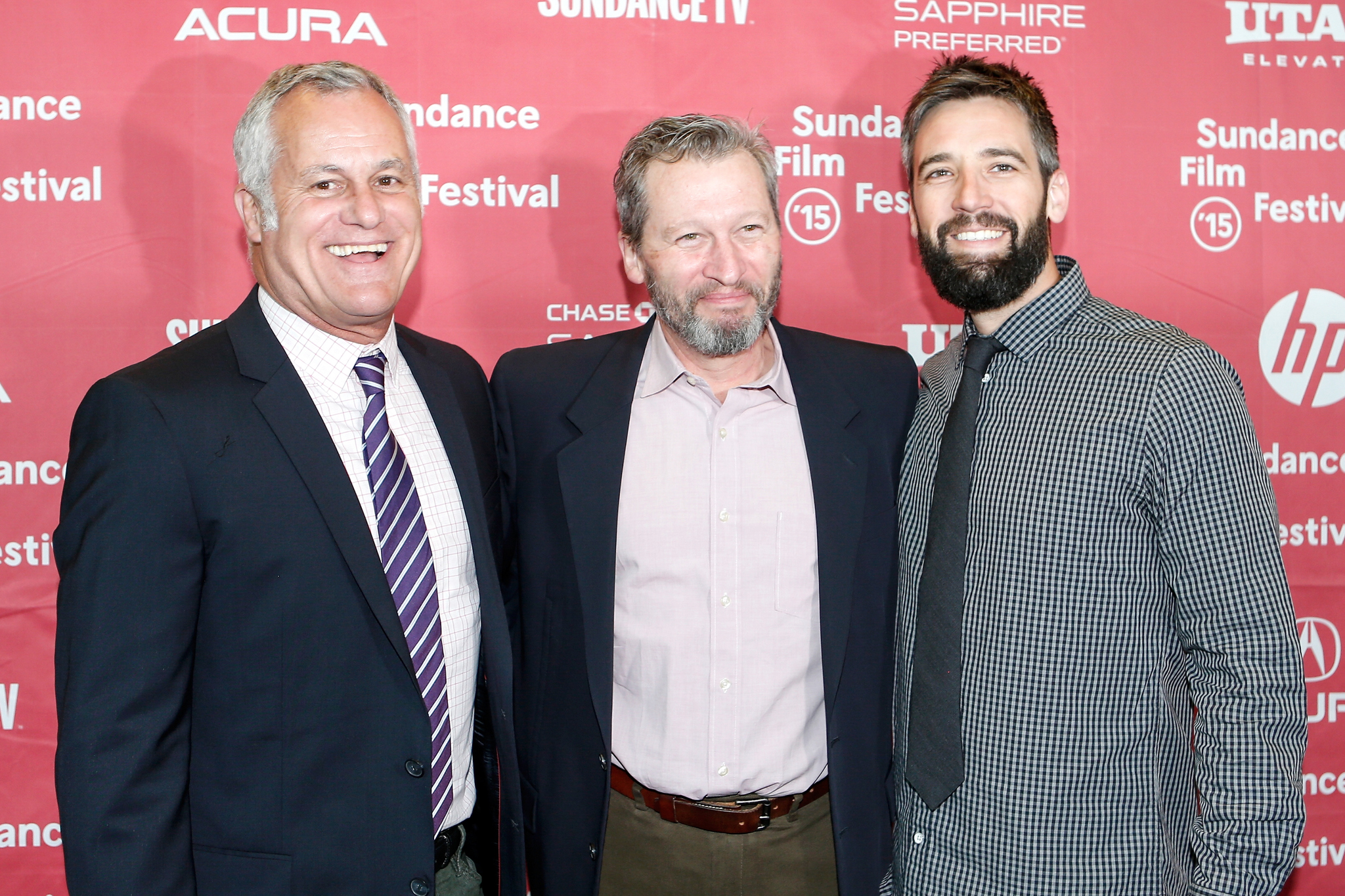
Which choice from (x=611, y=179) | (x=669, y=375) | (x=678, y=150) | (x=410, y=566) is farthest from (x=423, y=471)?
(x=611, y=179)

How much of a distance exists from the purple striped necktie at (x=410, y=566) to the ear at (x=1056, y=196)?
1459 mm

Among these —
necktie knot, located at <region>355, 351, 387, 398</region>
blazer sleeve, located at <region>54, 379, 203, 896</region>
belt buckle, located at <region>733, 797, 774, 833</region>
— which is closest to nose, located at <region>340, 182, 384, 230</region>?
necktie knot, located at <region>355, 351, 387, 398</region>

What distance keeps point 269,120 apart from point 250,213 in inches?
7.0

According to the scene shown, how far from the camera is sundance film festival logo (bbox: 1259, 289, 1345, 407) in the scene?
2.87m

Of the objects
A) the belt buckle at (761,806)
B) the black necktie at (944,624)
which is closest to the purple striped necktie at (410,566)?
the belt buckle at (761,806)

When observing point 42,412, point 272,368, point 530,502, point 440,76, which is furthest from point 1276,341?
point 42,412

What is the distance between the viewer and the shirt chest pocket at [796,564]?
6.41 feet

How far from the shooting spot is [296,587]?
1565 millimetres

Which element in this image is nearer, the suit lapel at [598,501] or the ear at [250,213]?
the ear at [250,213]

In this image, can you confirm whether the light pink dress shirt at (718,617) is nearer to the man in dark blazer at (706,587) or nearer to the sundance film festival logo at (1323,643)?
the man in dark blazer at (706,587)

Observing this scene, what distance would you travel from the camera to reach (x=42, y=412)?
2479mm

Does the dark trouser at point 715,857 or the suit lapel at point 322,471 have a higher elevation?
the suit lapel at point 322,471

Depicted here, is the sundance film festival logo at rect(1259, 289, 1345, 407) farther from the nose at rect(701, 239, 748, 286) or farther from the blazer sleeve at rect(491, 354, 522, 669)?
the blazer sleeve at rect(491, 354, 522, 669)

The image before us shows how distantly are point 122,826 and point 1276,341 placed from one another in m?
3.18
